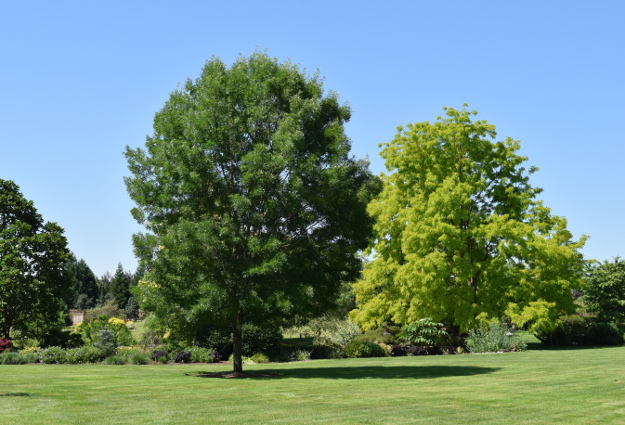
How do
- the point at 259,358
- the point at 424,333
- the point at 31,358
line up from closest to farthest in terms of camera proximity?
the point at 31,358
the point at 259,358
the point at 424,333

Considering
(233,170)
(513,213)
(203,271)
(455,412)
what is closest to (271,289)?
(203,271)

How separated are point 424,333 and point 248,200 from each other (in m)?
20.6

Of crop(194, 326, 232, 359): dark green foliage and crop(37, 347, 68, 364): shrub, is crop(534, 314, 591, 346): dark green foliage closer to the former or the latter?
crop(194, 326, 232, 359): dark green foliage

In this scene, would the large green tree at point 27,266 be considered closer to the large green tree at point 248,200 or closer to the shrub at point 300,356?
the shrub at point 300,356

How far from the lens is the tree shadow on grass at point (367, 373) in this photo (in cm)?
2140

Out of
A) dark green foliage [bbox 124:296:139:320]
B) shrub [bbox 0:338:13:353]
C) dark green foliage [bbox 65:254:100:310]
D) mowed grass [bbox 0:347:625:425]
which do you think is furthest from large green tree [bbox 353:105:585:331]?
dark green foliage [bbox 65:254:100:310]

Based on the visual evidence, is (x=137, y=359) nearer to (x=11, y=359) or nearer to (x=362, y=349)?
(x=11, y=359)

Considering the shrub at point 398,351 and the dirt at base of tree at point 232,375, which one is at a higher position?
the shrub at point 398,351

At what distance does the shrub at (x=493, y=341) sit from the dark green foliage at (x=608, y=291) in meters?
15.1

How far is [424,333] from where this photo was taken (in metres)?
37.3

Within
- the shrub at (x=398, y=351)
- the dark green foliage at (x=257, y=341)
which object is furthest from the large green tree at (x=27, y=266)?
the shrub at (x=398, y=351)

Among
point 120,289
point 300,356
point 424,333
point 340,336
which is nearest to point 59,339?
point 300,356

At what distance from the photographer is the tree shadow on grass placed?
21.4 metres

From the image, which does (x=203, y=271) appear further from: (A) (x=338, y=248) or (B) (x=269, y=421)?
(B) (x=269, y=421)
